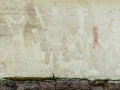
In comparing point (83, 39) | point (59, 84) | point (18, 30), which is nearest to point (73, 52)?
point (83, 39)

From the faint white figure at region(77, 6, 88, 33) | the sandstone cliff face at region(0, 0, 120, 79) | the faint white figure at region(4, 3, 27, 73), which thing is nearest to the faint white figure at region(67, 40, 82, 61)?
the sandstone cliff face at region(0, 0, 120, 79)

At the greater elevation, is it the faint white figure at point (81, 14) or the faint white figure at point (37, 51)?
the faint white figure at point (81, 14)

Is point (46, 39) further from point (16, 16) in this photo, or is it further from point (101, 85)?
point (101, 85)

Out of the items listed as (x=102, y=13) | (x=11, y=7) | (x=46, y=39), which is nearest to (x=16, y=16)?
(x=11, y=7)

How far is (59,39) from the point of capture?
3459 mm

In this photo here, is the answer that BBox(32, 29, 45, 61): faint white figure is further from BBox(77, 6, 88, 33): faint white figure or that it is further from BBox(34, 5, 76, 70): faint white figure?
BBox(77, 6, 88, 33): faint white figure

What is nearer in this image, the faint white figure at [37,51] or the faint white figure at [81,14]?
the faint white figure at [37,51]

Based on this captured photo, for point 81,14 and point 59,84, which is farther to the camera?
point 81,14

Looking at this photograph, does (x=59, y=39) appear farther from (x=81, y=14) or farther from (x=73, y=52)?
(x=81, y=14)

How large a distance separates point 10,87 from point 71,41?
2.70ft

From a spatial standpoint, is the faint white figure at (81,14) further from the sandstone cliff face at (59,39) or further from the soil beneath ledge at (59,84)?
the soil beneath ledge at (59,84)

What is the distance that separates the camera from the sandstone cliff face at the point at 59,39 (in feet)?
11.1

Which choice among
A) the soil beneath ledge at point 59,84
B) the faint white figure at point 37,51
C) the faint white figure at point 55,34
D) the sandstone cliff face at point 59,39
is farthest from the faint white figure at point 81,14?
the soil beneath ledge at point 59,84

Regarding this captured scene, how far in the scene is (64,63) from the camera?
134 inches
